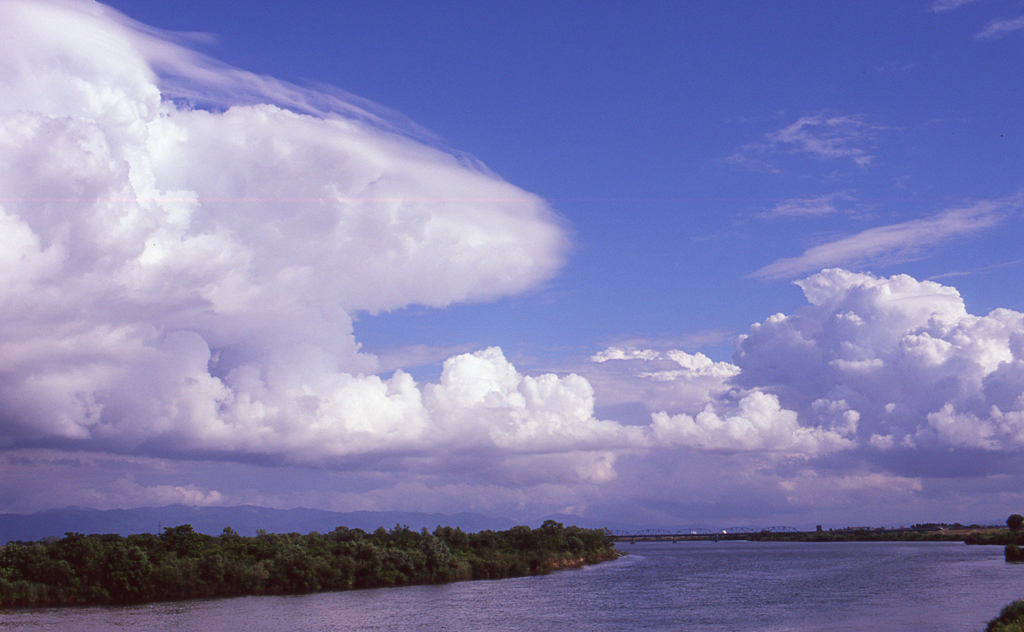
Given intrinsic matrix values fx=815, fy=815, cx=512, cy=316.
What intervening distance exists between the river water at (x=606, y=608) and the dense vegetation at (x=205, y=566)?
21.2 ft

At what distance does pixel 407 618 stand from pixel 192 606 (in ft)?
112

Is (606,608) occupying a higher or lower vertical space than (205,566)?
lower

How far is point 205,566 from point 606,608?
207ft

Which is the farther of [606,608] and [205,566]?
[205,566]

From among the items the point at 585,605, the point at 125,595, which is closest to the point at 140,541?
the point at 125,595

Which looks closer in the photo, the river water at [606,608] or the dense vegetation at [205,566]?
the river water at [606,608]

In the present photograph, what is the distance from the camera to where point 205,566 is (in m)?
128

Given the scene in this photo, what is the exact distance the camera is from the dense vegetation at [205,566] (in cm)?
11688

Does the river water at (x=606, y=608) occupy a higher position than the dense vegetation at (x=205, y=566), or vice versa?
the dense vegetation at (x=205, y=566)

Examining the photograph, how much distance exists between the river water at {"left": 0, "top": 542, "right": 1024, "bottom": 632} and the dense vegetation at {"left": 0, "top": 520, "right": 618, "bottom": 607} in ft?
21.2

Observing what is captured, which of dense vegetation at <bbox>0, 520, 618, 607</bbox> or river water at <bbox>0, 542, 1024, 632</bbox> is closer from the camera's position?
river water at <bbox>0, 542, 1024, 632</bbox>

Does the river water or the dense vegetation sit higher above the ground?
the dense vegetation

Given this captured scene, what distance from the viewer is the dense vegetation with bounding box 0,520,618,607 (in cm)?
11688

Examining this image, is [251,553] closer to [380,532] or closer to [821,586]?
[380,532]
